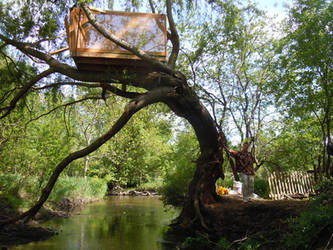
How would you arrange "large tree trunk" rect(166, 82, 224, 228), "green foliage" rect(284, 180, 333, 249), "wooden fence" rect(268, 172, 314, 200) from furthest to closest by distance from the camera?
"wooden fence" rect(268, 172, 314, 200), "large tree trunk" rect(166, 82, 224, 228), "green foliage" rect(284, 180, 333, 249)

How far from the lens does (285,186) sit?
12.7 metres

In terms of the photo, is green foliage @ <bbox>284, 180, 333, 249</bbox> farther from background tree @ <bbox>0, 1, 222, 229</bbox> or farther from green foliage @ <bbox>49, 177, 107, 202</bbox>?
green foliage @ <bbox>49, 177, 107, 202</bbox>

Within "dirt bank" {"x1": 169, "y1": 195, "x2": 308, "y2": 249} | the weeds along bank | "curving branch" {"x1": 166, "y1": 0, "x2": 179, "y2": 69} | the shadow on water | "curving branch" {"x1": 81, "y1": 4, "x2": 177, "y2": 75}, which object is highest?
"curving branch" {"x1": 166, "y1": 0, "x2": 179, "y2": 69}

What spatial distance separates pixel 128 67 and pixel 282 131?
14129 millimetres

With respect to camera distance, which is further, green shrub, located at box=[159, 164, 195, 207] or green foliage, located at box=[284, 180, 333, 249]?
green shrub, located at box=[159, 164, 195, 207]

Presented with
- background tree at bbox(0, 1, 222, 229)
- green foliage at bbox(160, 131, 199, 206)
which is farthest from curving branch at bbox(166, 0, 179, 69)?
green foliage at bbox(160, 131, 199, 206)

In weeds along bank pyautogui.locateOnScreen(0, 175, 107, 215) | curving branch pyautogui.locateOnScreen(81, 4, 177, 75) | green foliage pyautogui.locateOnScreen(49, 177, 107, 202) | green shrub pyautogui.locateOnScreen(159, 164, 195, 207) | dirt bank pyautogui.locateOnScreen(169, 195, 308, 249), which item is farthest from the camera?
green foliage pyautogui.locateOnScreen(49, 177, 107, 202)

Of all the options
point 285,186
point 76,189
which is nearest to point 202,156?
point 285,186

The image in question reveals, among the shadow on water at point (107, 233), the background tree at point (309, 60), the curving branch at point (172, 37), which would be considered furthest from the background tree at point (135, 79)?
the background tree at point (309, 60)

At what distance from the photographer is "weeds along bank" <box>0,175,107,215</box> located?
11500 mm

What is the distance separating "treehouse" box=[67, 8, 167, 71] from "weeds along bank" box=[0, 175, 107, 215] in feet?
20.1

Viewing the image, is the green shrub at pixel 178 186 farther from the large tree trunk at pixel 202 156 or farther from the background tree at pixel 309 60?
the background tree at pixel 309 60

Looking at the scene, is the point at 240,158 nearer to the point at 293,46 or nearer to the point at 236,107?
the point at 293,46

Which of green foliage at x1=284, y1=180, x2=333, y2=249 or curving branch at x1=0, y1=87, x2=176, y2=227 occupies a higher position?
curving branch at x1=0, y1=87, x2=176, y2=227
